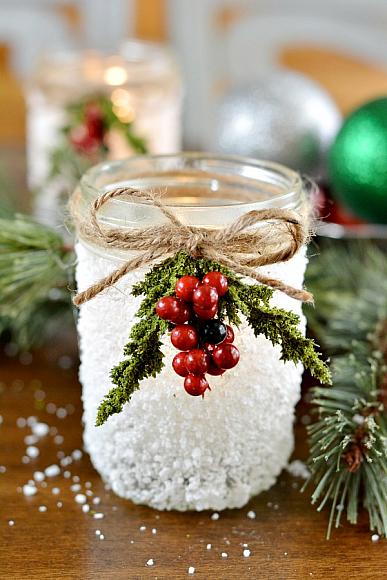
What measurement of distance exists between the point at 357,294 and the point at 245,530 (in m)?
0.37

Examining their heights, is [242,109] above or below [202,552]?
above

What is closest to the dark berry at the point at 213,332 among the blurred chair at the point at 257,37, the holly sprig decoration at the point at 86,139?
the holly sprig decoration at the point at 86,139

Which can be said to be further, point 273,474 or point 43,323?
point 43,323

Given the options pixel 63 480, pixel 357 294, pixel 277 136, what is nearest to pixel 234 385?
pixel 63 480

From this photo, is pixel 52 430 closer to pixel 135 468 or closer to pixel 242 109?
pixel 135 468

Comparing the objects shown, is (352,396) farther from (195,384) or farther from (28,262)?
(28,262)

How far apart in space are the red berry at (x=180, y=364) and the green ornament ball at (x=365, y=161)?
0.52 metres

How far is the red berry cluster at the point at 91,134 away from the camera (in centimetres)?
95

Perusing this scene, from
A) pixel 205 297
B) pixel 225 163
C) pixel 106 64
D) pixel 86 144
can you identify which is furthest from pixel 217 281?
pixel 106 64

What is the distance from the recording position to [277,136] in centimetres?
110

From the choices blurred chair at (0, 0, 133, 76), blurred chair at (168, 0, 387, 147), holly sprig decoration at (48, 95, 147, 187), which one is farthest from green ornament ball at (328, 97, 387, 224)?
blurred chair at (0, 0, 133, 76)

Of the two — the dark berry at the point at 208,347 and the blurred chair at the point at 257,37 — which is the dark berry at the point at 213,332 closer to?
the dark berry at the point at 208,347

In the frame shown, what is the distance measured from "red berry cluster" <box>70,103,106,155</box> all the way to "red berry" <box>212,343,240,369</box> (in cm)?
48

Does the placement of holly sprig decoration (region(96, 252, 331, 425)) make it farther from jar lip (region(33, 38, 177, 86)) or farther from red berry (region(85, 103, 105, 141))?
jar lip (region(33, 38, 177, 86))
